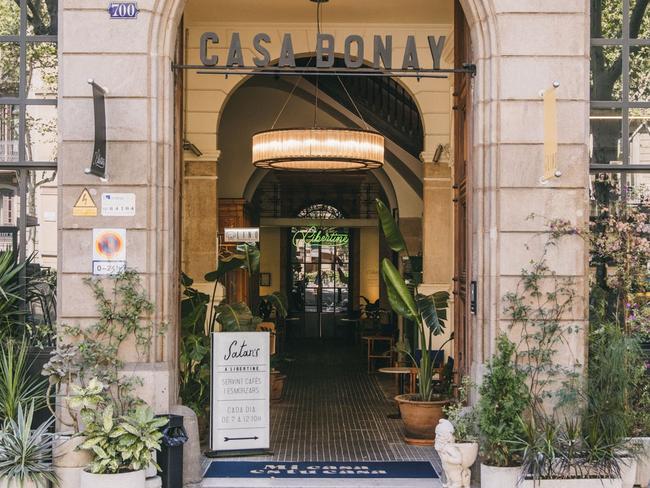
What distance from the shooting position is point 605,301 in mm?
7848

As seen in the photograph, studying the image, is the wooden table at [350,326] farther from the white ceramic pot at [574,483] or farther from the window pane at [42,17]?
the white ceramic pot at [574,483]

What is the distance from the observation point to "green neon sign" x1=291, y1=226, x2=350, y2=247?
81.4 ft

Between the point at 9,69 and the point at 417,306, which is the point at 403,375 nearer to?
the point at 417,306

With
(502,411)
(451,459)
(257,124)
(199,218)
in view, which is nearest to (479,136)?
(502,411)

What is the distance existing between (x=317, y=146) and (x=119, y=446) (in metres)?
5.16

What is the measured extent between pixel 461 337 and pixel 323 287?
16.3 metres

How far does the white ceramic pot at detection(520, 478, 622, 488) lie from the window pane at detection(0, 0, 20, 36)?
5.84 m

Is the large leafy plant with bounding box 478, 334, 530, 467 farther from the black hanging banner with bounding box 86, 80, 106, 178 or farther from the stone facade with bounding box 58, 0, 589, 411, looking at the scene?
the black hanging banner with bounding box 86, 80, 106, 178

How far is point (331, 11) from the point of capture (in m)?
12.2

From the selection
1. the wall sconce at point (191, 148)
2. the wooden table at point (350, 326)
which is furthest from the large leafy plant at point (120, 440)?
the wooden table at point (350, 326)

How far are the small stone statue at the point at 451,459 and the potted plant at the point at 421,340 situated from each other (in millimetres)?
2213

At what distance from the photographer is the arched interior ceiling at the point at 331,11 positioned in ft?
39.0

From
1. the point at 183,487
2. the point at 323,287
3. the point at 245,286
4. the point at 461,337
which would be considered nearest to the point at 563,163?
the point at 461,337

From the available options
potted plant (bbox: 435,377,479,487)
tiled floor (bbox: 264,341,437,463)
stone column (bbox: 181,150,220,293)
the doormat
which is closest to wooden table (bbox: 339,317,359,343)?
tiled floor (bbox: 264,341,437,463)
